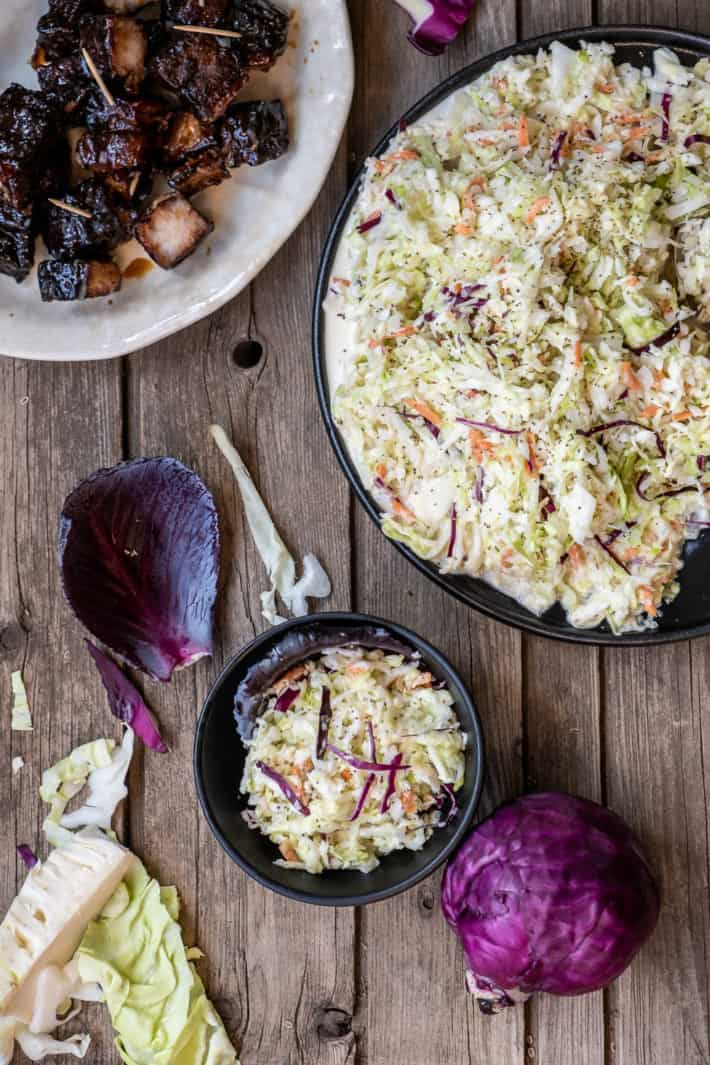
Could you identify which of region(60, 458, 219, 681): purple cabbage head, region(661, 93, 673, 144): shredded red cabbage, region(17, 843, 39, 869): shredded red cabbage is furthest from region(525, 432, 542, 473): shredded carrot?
region(17, 843, 39, 869): shredded red cabbage

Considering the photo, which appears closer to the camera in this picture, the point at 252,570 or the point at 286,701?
the point at 286,701

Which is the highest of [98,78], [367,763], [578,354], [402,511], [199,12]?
[199,12]

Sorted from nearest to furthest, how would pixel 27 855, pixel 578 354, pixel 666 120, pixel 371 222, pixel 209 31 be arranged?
1. pixel 578 354
2. pixel 666 120
3. pixel 371 222
4. pixel 209 31
5. pixel 27 855

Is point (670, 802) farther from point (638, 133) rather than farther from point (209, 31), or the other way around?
point (209, 31)

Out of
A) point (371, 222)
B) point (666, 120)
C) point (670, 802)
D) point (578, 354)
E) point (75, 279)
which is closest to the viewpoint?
point (578, 354)

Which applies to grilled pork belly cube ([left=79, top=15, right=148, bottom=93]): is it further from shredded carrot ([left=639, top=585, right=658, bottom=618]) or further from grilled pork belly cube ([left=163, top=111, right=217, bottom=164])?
shredded carrot ([left=639, top=585, right=658, bottom=618])

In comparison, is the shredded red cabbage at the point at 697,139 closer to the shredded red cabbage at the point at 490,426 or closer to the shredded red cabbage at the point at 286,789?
the shredded red cabbage at the point at 490,426

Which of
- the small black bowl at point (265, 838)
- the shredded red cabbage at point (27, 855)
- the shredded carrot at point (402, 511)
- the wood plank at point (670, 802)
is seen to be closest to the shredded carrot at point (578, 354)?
the shredded carrot at point (402, 511)

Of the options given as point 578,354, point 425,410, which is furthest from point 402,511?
point 578,354
